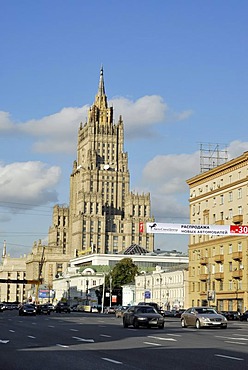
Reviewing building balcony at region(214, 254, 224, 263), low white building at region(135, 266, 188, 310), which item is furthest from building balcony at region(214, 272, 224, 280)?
low white building at region(135, 266, 188, 310)

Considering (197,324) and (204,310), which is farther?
(204,310)

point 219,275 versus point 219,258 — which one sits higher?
point 219,258

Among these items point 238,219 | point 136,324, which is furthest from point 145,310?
point 238,219

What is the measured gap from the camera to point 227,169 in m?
103

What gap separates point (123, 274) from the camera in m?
170

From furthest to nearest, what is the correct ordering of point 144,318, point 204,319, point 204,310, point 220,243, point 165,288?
point 165,288 < point 220,243 < point 204,310 < point 144,318 < point 204,319

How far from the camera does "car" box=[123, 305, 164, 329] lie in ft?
140

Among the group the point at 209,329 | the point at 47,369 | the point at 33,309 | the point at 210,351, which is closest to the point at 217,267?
the point at 33,309

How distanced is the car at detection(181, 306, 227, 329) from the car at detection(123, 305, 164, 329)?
2039 mm

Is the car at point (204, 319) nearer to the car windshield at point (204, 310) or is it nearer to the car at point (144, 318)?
the car windshield at point (204, 310)

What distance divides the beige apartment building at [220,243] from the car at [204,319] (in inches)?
2014

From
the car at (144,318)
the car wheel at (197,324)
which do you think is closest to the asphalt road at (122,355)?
the car at (144,318)

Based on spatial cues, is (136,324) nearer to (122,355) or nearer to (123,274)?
(122,355)

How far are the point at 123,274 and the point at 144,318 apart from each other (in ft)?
421
